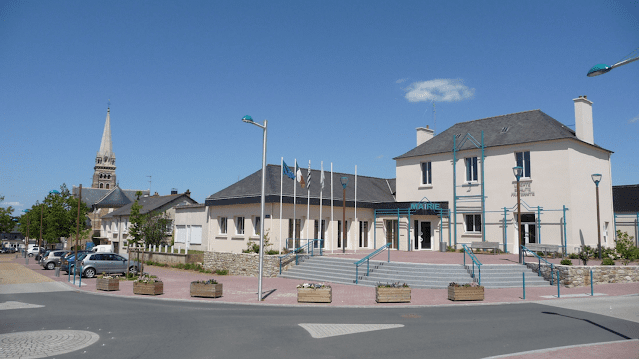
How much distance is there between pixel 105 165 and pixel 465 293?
124 meters

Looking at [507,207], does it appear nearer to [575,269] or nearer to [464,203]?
[464,203]

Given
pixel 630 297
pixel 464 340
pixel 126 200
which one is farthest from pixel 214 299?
pixel 126 200

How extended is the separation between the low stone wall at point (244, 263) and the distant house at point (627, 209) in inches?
1209

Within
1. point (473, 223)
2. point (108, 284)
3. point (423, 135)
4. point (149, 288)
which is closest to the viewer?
point (149, 288)

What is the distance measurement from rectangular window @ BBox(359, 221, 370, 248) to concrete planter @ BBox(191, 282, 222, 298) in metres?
17.9

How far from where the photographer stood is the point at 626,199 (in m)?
44.1

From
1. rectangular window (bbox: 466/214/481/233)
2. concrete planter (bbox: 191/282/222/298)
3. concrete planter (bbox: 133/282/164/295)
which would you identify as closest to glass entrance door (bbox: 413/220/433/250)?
rectangular window (bbox: 466/214/481/233)

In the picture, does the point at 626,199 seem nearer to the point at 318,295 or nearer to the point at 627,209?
the point at 627,209

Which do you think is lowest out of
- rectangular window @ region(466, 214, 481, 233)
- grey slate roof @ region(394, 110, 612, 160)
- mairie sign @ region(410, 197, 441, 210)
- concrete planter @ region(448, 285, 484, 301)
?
concrete planter @ region(448, 285, 484, 301)

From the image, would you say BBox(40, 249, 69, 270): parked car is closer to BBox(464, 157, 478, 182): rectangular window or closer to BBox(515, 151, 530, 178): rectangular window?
BBox(464, 157, 478, 182): rectangular window

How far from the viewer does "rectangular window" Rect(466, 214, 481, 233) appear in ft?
104

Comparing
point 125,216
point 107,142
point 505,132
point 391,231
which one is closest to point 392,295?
point 391,231

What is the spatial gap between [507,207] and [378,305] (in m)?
17.9

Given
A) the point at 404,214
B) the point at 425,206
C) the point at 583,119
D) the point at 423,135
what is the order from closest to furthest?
the point at 583,119 < the point at 425,206 < the point at 404,214 < the point at 423,135
